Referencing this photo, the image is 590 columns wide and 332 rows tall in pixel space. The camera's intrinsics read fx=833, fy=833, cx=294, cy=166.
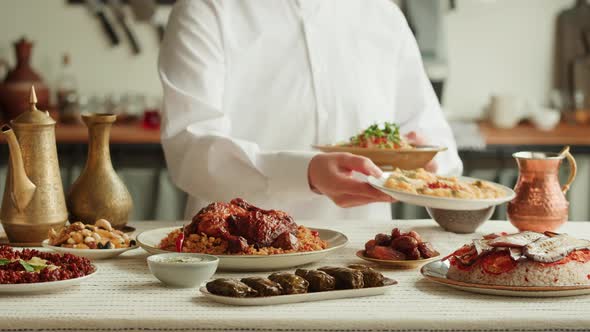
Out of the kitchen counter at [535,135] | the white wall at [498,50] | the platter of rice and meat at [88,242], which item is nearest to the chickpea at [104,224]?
the platter of rice and meat at [88,242]

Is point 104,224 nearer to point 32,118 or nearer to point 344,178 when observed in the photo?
point 32,118

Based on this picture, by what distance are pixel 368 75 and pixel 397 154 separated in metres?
0.60

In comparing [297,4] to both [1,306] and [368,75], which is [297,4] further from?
[1,306]

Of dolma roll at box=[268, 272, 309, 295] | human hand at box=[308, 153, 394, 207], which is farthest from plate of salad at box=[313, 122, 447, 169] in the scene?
dolma roll at box=[268, 272, 309, 295]

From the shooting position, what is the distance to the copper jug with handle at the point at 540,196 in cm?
180

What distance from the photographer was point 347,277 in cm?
133

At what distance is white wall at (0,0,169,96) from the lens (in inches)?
175

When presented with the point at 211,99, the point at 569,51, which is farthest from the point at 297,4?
the point at 569,51

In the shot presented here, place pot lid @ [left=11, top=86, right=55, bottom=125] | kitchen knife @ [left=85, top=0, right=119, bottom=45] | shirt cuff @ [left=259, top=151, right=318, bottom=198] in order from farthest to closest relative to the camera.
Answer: kitchen knife @ [left=85, top=0, right=119, bottom=45] → shirt cuff @ [left=259, top=151, right=318, bottom=198] → pot lid @ [left=11, top=86, right=55, bottom=125]

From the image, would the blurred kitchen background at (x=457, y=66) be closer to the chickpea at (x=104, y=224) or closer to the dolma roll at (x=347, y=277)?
the chickpea at (x=104, y=224)

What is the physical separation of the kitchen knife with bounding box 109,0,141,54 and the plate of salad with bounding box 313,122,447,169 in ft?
8.60

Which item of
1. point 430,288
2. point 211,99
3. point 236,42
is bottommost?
point 430,288

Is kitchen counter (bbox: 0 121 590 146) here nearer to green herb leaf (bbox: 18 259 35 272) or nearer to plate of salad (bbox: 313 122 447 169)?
plate of salad (bbox: 313 122 447 169)

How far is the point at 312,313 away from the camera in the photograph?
1218 millimetres
